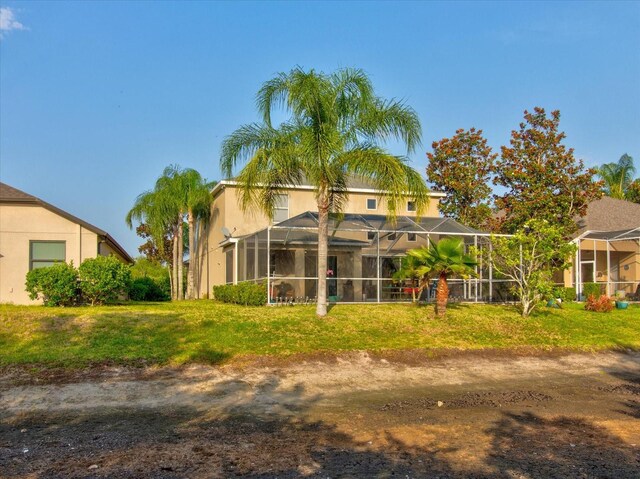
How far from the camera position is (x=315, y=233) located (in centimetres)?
2438

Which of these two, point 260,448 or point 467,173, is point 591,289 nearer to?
point 467,173

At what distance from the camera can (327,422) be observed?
9.38m

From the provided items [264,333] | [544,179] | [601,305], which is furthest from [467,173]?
[264,333]

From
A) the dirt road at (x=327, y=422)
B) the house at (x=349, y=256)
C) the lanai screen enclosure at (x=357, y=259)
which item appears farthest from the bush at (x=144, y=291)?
the dirt road at (x=327, y=422)

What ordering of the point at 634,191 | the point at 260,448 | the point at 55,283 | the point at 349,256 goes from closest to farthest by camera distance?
the point at 260,448 < the point at 55,283 < the point at 349,256 < the point at 634,191

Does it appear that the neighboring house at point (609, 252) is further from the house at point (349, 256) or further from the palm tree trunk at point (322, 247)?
the palm tree trunk at point (322, 247)

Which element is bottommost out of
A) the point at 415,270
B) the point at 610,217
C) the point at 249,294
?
the point at 249,294

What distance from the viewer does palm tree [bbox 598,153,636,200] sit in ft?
157

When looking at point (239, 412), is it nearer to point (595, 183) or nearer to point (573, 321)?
point (573, 321)

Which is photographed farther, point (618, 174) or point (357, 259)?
point (618, 174)

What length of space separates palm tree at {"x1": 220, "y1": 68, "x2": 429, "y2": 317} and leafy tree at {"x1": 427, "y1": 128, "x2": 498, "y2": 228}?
15.5 meters

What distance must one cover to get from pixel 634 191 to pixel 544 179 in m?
20.1

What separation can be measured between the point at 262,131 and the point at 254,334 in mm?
5788

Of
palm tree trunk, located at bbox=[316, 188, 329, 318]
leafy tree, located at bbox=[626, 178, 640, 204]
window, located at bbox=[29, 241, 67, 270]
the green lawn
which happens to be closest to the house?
the green lawn
